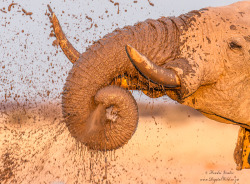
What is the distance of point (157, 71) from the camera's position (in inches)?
84.7

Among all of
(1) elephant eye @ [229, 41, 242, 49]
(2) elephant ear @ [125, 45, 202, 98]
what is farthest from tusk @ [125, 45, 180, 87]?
(1) elephant eye @ [229, 41, 242, 49]

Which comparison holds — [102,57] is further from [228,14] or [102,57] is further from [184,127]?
[184,127]

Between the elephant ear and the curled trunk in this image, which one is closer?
the elephant ear

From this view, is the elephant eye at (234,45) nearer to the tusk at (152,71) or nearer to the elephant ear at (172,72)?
the elephant ear at (172,72)

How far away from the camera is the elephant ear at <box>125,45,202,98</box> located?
2070 mm

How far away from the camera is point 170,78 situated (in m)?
2.24

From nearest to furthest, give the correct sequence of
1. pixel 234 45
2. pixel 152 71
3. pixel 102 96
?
pixel 152 71 → pixel 102 96 → pixel 234 45

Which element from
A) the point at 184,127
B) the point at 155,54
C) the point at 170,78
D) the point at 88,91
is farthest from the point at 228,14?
the point at 184,127

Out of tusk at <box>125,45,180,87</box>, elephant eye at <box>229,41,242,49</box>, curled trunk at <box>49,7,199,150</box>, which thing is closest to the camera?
tusk at <box>125,45,180,87</box>

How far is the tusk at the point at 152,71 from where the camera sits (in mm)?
2049

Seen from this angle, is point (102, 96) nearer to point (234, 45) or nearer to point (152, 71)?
point (152, 71)

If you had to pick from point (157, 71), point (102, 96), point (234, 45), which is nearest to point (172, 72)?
point (157, 71)

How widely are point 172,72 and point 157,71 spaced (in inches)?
6.9

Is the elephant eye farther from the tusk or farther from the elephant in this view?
the tusk
